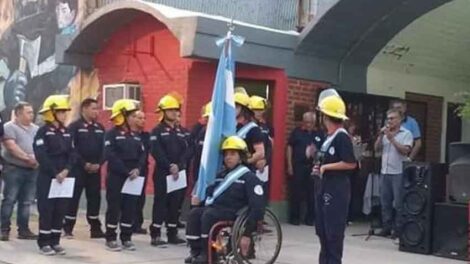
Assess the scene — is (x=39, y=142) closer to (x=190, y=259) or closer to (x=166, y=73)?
(x=190, y=259)

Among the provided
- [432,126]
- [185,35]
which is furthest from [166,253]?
[432,126]

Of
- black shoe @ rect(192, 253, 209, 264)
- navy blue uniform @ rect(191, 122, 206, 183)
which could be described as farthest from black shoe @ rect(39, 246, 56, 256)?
navy blue uniform @ rect(191, 122, 206, 183)

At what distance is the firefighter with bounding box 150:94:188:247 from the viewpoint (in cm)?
1083

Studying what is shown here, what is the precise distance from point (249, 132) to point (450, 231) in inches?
121

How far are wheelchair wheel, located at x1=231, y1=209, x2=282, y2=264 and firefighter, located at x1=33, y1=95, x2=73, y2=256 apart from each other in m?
2.43

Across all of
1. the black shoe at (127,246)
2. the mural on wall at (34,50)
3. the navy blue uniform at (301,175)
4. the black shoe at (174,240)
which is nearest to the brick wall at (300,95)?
the navy blue uniform at (301,175)

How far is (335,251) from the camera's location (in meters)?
7.81

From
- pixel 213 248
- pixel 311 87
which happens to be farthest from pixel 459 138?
pixel 213 248

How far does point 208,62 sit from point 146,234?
288 centimetres

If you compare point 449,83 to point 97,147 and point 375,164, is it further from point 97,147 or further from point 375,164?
point 97,147

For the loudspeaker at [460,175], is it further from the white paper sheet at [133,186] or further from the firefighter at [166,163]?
the white paper sheet at [133,186]

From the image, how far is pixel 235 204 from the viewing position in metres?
8.70

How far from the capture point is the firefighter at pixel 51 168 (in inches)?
389

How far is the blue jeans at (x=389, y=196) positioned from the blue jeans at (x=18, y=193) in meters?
5.04
